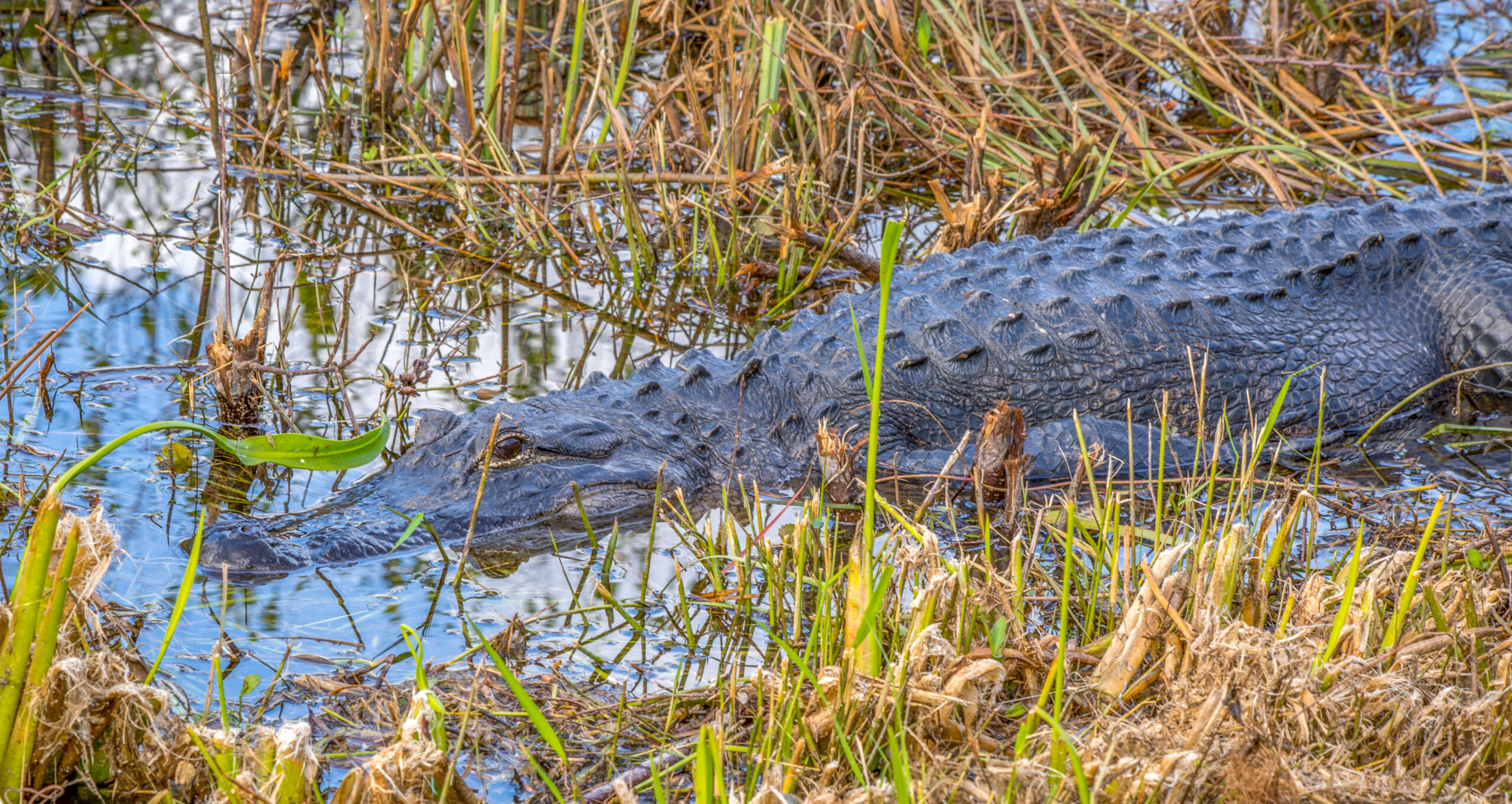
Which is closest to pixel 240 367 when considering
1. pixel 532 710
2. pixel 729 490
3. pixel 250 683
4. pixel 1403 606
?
pixel 729 490

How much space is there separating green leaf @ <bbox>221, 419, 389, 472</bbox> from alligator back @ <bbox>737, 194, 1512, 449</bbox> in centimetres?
224

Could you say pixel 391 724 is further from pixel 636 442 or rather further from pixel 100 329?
pixel 100 329

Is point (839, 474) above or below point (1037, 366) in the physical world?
below

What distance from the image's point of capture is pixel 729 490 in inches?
161

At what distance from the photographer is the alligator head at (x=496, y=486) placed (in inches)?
130

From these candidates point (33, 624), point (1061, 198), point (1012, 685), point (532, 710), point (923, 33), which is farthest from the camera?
point (923, 33)

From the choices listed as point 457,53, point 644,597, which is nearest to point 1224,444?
point 644,597

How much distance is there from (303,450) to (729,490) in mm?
2039

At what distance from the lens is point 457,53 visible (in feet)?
19.1

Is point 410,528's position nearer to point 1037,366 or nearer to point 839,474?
point 839,474

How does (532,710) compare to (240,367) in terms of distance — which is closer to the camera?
(532,710)

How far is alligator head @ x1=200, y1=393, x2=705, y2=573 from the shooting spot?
3303 millimetres

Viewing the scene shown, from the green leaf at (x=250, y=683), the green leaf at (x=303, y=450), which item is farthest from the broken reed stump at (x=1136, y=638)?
the green leaf at (x=250, y=683)

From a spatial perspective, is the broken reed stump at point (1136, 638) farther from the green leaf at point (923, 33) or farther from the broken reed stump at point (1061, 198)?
the green leaf at point (923, 33)
